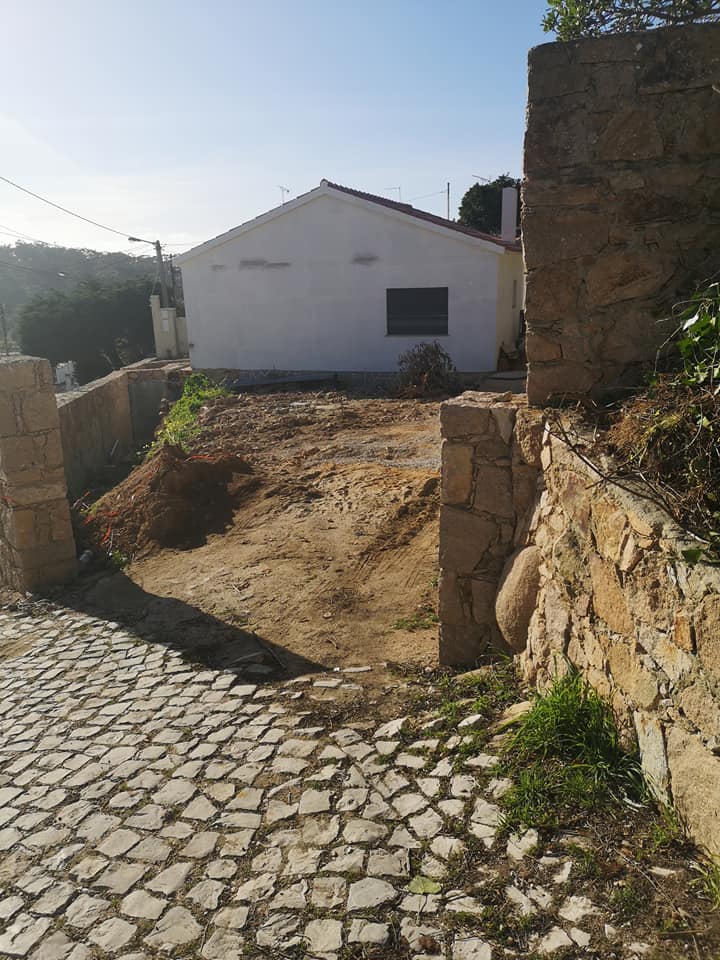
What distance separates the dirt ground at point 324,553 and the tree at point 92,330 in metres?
24.2

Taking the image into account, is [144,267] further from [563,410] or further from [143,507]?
[563,410]

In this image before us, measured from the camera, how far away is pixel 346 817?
2996 mm

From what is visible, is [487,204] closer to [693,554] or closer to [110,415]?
[110,415]

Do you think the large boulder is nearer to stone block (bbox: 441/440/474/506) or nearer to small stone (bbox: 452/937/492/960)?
stone block (bbox: 441/440/474/506)

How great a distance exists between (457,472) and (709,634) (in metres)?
2.12

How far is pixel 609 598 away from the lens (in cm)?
280

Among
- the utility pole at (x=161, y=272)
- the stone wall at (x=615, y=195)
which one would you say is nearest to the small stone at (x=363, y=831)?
the stone wall at (x=615, y=195)

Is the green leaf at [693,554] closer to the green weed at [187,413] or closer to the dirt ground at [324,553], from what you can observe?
the dirt ground at [324,553]

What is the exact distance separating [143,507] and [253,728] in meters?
4.98

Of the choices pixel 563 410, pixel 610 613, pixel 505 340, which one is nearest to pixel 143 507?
pixel 563 410

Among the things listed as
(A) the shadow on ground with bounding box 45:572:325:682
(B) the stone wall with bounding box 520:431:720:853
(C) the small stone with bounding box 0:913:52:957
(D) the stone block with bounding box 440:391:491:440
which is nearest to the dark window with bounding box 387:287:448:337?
(A) the shadow on ground with bounding box 45:572:325:682

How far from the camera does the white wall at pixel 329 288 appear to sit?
1574 cm

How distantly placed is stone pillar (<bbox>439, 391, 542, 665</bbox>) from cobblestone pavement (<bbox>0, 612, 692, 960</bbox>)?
75 centimetres

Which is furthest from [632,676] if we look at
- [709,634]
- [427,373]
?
[427,373]
